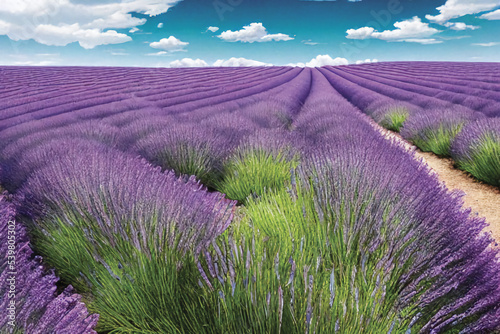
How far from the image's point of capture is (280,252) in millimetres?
1252

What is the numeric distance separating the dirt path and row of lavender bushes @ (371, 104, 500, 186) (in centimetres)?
10

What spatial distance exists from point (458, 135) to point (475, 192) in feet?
4.21

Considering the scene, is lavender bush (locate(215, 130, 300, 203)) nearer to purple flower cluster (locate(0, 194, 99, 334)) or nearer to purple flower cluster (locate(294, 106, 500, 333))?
purple flower cluster (locate(294, 106, 500, 333))

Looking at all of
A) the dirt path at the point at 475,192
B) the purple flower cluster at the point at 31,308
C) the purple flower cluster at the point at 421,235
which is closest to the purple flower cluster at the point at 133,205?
the purple flower cluster at the point at 31,308

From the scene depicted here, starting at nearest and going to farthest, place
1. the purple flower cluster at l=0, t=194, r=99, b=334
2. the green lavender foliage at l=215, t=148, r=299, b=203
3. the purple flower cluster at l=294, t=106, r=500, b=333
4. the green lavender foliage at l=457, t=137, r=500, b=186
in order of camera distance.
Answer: the purple flower cluster at l=0, t=194, r=99, b=334
the purple flower cluster at l=294, t=106, r=500, b=333
the green lavender foliage at l=215, t=148, r=299, b=203
the green lavender foliage at l=457, t=137, r=500, b=186

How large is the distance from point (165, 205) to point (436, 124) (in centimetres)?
533

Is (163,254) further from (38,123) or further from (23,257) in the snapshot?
(38,123)

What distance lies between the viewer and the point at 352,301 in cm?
96

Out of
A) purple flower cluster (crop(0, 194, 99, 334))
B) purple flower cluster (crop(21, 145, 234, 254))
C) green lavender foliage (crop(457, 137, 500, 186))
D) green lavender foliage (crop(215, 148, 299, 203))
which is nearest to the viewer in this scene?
purple flower cluster (crop(0, 194, 99, 334))

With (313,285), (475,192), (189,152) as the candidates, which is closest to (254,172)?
(189,152)

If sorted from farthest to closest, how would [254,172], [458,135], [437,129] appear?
1. [437,129]
2. [458,135]
3. [254,172]

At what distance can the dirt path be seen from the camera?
2.75m

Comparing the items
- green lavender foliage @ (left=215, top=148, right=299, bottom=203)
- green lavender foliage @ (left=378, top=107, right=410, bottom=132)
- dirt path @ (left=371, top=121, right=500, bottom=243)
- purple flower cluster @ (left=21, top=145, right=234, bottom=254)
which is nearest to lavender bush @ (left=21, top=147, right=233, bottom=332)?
purple flower cluster @ (left=21, top=145, right=234, bottom=254)

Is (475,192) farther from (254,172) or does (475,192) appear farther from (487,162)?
(254,172)
